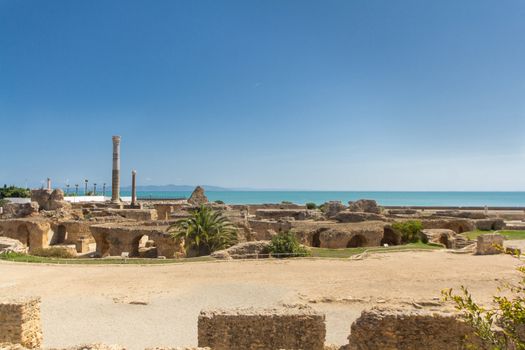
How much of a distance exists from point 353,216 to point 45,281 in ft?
83.3

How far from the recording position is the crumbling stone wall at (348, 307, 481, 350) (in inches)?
296

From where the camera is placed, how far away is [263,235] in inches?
1207

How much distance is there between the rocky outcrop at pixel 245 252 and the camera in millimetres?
21234

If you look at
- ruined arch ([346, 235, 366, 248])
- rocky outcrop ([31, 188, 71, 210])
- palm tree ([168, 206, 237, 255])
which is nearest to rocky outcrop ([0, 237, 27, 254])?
palm tree ([168, 206, 237, 255])

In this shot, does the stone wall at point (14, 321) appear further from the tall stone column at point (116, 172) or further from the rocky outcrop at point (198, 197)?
the tall stone column at point (116, 172)

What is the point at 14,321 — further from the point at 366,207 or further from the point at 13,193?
the point at 13,193

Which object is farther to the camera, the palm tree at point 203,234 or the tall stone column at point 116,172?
the tall stone column at point 116,172

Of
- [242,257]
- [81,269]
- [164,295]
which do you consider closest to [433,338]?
[164,295]

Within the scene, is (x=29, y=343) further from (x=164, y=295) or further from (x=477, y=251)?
(x=477, y=251)

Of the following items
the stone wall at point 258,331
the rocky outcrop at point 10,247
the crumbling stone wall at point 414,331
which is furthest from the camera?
the rocky outcrop at point 10,247

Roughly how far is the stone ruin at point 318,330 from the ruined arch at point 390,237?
77.8 feet

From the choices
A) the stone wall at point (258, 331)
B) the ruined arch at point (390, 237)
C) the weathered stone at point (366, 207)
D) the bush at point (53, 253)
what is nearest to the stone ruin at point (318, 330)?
the stone wall at point (258, 331)

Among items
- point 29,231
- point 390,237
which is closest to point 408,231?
point 390,237

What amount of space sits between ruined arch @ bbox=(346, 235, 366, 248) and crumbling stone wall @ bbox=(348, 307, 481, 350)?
Result: 2119 centimetres
